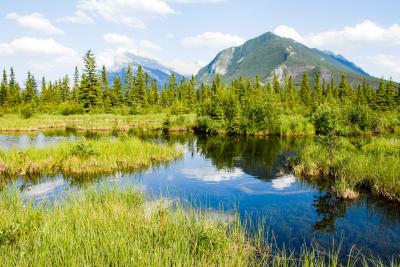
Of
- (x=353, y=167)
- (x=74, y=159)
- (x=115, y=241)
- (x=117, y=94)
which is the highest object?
(x=117, y=94)

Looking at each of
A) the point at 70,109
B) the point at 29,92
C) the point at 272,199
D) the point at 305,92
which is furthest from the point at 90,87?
the point at 272,199

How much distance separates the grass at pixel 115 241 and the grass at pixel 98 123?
145 feet

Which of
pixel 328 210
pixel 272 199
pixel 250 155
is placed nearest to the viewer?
pixel 328 210

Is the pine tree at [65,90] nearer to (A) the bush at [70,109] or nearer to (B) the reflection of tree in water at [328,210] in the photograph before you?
(A) the bush at [70,109]

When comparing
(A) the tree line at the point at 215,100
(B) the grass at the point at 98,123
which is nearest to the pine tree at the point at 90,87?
(A) the tree line at the point at 215,100

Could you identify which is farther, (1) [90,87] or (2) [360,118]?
(1) [90,87]

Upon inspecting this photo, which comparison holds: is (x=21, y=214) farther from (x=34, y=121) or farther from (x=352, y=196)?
(x=34, y=121)

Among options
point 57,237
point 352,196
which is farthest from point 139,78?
point 57,237

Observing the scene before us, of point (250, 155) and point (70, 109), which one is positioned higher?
point (70, 109)

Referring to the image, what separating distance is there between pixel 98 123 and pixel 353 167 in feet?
153

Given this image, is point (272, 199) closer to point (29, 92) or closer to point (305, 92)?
point (305, 92)

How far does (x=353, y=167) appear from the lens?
17703mm

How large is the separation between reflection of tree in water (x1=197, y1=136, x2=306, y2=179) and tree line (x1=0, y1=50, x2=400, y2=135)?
1171 cm

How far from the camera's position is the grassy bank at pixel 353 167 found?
1528 cm
